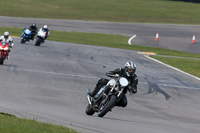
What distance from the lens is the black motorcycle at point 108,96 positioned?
11.5m

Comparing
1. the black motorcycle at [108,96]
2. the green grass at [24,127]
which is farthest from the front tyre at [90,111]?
the green grass at [24,127]

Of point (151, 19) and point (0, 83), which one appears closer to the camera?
point (0, 83)

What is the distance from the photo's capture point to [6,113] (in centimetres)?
1070

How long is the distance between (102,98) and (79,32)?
3096 centimetres

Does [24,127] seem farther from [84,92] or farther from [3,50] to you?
[3,50]

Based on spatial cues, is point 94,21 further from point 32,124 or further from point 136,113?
point 32,124

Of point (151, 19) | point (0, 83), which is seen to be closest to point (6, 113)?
point (0, 83)

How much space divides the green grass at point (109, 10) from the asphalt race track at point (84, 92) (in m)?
27.8

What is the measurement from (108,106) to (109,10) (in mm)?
51453

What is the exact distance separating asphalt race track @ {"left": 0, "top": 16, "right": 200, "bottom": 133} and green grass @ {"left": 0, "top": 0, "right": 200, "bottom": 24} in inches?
1096

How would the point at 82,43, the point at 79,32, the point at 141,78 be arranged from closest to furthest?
the point at 141,78 < the point at 82,43 < the point at 79,32

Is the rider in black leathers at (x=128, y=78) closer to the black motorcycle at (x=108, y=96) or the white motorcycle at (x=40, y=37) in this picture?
the black motorcycle at (x=108, y=96)

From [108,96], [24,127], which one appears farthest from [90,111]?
[24,127]

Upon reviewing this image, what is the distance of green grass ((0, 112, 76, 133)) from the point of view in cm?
838
